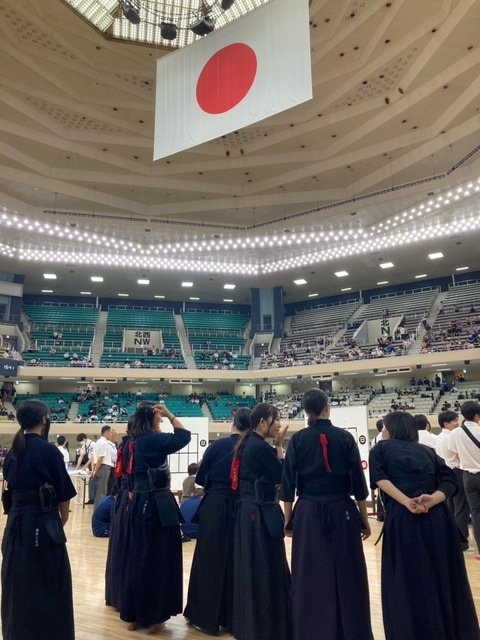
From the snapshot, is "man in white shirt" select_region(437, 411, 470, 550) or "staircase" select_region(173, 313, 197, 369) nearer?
"man in white shirt" select_region(437, 411, 470, 550)

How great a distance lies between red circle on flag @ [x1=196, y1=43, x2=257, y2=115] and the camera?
913 centimetres

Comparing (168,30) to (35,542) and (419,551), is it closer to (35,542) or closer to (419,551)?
(35,542)

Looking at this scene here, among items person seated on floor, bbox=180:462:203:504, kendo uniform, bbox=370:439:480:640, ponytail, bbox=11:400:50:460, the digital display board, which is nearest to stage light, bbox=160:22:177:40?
person seated on floor, bbox=180:462:203:504

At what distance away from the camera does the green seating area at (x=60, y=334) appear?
28406 mm

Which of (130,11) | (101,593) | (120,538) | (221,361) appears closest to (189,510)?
(101,593)

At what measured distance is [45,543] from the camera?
135 inches

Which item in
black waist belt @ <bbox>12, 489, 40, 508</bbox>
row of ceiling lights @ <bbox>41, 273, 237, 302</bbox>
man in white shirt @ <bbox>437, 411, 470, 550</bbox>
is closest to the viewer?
black waist belt @ <bbox>12, 489, 40, 508</bbox>

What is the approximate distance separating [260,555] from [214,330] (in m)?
30.0

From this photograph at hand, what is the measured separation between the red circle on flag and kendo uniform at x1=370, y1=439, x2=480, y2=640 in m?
7.68

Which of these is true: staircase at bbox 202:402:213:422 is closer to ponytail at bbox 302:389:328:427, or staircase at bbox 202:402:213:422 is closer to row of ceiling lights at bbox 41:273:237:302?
row of ceiling lights at bbox 41:273:237:302

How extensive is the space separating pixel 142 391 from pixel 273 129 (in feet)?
60.7

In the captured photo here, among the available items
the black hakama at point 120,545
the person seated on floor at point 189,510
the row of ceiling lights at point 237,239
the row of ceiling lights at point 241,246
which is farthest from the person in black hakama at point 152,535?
the row of ceiling lights at point 241,246

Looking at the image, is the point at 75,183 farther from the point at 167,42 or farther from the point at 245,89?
the point at 245,89

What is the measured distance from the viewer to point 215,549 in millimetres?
4207
